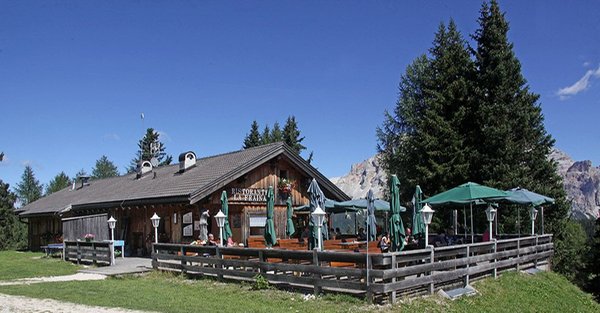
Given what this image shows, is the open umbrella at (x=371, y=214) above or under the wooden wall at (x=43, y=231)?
above

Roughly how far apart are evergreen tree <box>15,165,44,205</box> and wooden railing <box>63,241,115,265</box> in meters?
70.3

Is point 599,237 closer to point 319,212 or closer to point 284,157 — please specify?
point 284,157

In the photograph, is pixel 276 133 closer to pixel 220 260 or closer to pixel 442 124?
pixel 442 124

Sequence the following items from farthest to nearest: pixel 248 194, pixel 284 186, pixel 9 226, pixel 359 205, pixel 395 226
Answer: pixel 9 226
pixel 284 186
pixel 248 194
pixel 359 205
pixel 395 226

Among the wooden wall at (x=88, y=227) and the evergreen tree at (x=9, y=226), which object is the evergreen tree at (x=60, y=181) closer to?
the evergreen tree at (x=9, y=226)

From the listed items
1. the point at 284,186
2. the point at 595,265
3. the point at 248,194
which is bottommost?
the point at 595,265

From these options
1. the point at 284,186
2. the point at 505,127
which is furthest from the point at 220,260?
the point at 505,127

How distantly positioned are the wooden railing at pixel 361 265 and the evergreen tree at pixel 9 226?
103 feet

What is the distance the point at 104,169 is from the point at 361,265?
251 ft

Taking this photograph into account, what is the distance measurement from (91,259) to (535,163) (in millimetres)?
23621

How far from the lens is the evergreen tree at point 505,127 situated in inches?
1121

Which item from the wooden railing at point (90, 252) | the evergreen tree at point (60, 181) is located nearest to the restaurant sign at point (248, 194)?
the wooden railing at point (90, 252)

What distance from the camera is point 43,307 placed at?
10.5 meters

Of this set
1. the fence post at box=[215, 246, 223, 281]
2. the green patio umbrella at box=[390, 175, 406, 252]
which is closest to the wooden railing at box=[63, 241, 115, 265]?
the fence post at box=[215, 246, 223, 281]
